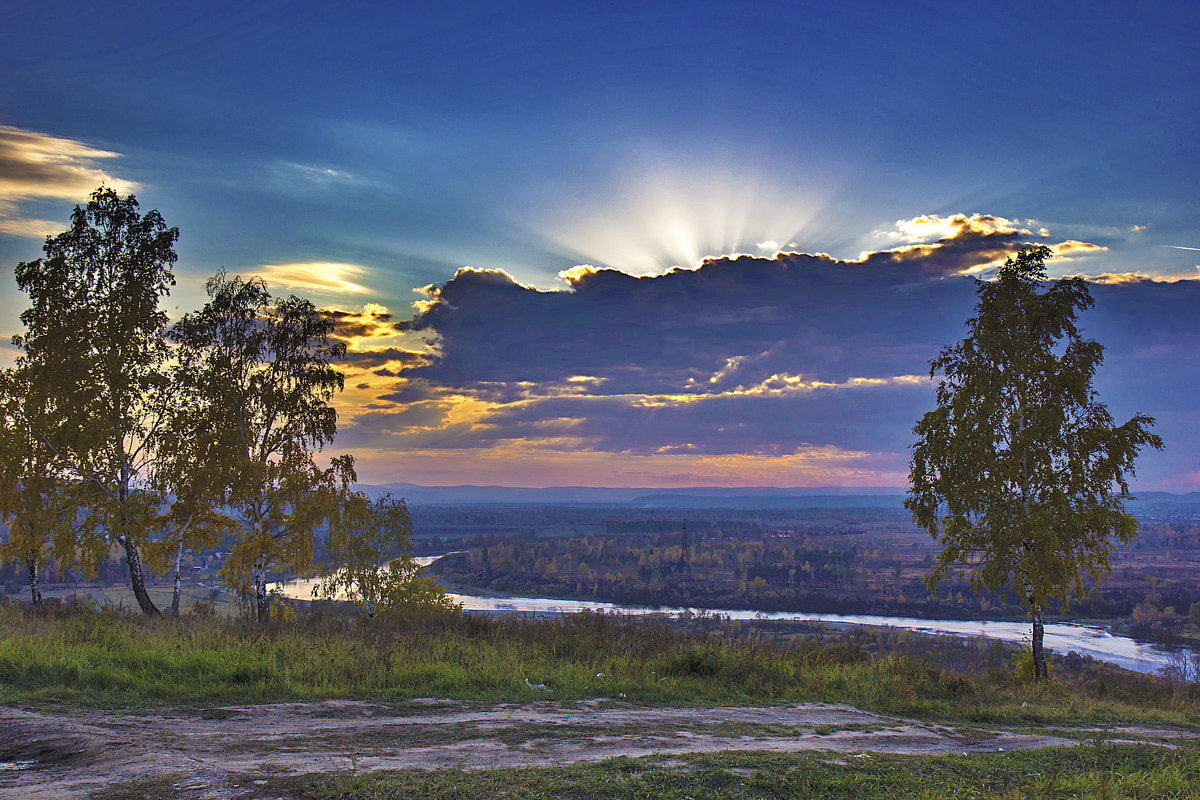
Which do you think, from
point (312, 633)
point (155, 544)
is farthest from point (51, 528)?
point (312, 633)

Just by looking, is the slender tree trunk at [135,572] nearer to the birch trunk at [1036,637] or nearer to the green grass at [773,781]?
the green grass at [773,781]

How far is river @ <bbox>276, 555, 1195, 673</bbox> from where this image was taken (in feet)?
161

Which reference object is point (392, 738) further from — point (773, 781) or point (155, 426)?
point (155, 426)

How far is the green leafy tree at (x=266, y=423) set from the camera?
23016mm

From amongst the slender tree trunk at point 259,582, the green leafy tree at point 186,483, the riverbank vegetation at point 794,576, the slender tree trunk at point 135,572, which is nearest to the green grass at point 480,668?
the slender tree trunk at point 135,572

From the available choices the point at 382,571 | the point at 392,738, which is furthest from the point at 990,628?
the point at 392,738

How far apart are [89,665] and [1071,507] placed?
21510 mm

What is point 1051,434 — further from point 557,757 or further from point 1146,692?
point 557,757

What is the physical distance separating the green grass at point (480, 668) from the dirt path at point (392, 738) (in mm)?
874

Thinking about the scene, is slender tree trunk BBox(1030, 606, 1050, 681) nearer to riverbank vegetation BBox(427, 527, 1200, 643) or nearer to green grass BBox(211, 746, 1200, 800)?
green grass BBox(211, 746, 1200, 800)

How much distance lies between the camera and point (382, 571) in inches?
1415

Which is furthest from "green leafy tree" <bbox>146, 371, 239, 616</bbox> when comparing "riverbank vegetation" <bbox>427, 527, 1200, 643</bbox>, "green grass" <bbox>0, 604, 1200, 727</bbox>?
"riverbank vegetation" <bbox>427, 527, 1200, 643</bbox>

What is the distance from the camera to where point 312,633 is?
543 inches

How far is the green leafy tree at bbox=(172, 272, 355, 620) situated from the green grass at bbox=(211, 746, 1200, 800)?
1835 centimetres
